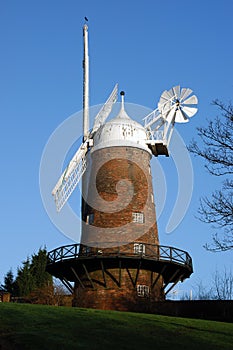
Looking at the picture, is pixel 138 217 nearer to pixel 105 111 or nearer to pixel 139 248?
Result: pixel 139 248

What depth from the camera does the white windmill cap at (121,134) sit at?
28.9m

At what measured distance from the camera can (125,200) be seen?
27688 mm

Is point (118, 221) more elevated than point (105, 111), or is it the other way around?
point (105, 111)

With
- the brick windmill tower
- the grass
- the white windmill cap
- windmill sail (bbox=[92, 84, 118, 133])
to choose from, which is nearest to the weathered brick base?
the brick windmill tower

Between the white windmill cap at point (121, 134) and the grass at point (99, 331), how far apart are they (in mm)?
12406

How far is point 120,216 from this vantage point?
89.8 ft

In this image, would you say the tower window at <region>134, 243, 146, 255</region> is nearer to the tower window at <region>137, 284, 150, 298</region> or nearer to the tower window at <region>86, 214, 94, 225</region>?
the tower window at <region>137, 284, 150, 298</region>

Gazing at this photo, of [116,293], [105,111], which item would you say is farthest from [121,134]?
[116,293]

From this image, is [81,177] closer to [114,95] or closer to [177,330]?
[114,95]

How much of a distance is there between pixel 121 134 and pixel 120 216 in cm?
444

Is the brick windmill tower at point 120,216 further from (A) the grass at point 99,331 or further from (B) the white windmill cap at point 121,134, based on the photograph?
(A) the grass at point 99,331

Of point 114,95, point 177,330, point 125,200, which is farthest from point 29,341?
point 114,95

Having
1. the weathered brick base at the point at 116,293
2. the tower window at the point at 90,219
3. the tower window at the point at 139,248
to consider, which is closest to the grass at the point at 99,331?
the weathered brick base at the point at 116,293

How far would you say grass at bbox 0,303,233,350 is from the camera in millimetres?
12617
